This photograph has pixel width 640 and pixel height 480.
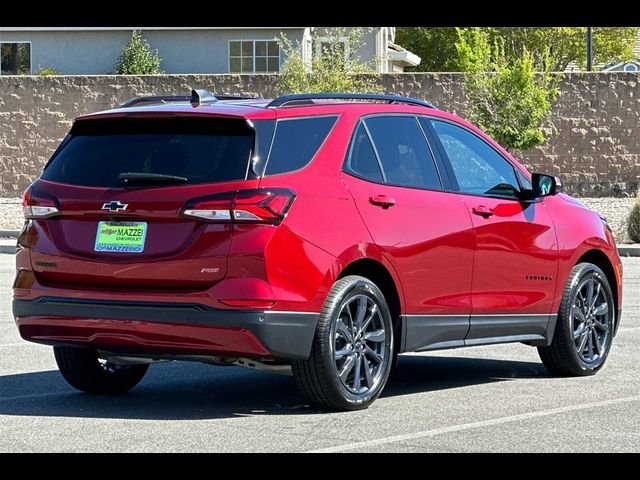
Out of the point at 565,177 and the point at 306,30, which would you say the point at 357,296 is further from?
the point at 306,30

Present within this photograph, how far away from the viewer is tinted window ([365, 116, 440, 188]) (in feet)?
28.9

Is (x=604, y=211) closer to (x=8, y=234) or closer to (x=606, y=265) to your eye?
(x=8, y=234)

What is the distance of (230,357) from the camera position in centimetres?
787

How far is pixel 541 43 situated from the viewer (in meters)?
58.6

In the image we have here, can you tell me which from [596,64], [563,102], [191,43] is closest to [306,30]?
[191,43]

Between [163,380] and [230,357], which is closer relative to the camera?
[230,357]

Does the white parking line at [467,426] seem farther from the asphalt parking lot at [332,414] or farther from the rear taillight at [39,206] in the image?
the rear taillight at [39,206]

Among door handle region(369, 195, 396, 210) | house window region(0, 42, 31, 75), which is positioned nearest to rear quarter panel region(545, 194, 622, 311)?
door handle region(369, 195, 396, 210)

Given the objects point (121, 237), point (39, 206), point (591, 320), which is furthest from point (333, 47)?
point (121, 237)

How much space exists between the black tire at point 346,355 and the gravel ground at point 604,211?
1614cm

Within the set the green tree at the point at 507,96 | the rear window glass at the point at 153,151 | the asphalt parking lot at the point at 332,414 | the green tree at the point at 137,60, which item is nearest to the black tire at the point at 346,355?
the asphalt parking lot at the point at 332,414

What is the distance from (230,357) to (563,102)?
2735cm

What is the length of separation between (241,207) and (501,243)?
2.33 meters

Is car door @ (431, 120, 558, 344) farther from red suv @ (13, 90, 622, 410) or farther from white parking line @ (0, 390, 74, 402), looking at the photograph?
white parking line @ (0, 390, 74, 402)
